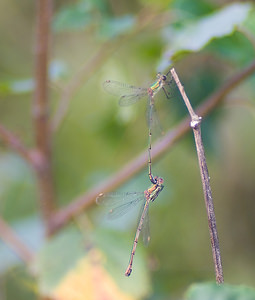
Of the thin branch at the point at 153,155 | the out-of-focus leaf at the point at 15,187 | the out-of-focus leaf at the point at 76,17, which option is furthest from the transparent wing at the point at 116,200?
the out-of-focus leaf at the point at 15,187

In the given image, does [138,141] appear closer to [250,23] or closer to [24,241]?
[24,241]

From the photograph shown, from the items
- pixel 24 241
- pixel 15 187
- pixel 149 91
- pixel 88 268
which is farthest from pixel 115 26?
pixel 15 187

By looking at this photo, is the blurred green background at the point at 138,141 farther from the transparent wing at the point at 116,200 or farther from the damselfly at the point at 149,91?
the transparent wing at the point at 116,200

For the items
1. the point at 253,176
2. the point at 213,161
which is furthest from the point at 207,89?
the point at 253,176

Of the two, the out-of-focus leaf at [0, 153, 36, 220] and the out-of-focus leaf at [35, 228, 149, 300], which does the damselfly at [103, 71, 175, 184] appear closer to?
the out-of-focus leaf at [35, 228, 149, 300]

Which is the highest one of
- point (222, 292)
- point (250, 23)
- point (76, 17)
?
point (76, 17)

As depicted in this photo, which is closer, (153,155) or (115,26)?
(153,155)

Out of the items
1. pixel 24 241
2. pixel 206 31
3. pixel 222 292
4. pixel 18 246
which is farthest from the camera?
pixel 24 241
